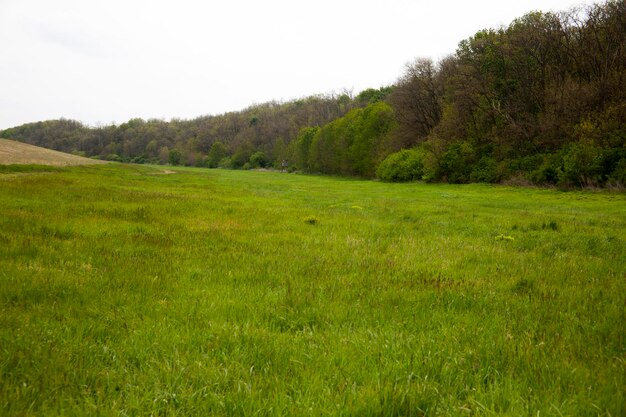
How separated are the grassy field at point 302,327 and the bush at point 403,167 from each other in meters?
49.2

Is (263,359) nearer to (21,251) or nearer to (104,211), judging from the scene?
(21,251)

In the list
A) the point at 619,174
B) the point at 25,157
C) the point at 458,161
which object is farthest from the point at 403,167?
the point at 25,157

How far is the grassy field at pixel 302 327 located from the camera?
3.29m

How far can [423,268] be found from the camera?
26.0 feet

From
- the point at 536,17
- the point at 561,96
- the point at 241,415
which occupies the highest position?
the point at 536,17

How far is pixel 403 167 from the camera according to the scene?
196 ft

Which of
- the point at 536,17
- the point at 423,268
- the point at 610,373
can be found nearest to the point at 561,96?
the point at 536,17

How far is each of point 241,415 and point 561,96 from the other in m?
52.5

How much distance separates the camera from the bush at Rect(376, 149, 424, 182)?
191 ft

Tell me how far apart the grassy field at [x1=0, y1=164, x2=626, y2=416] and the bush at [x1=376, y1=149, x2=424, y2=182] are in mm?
49233

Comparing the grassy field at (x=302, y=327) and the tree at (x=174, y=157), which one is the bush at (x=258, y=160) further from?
the grassy field at (x=302, y=327)

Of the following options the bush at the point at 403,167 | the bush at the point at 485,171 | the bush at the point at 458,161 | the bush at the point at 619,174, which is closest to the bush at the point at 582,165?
the bush at the point at 619,174

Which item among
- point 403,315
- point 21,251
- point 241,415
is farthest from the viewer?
point 21,251

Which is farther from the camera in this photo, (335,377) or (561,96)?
(561,96)
